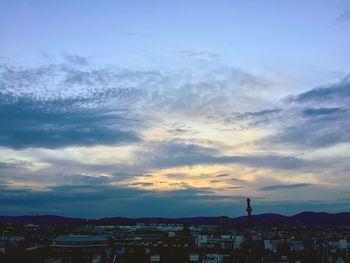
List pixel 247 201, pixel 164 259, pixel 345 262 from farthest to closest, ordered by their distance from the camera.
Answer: pixel 247 201 < pixel 164 259 < pixel 345 262

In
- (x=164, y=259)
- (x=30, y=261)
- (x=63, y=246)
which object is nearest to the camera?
(x=30, y=261)

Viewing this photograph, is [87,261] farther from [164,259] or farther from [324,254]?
[324,254]

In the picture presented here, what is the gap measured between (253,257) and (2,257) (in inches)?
1210

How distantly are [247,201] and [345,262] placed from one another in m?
15.7

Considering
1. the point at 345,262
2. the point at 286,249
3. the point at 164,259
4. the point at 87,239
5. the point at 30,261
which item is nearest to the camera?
the point at 30,261

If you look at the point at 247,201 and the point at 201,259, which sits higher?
the point at 247,201

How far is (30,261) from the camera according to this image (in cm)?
4984

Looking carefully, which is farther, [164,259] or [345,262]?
[164,259]

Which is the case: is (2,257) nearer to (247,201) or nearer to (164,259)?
(164,259)

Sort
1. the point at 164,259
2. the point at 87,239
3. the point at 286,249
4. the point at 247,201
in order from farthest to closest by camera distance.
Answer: the point at 87,239, the point at 286,249, the point at 247,201, the point at 164,259

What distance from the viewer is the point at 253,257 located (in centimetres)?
5722

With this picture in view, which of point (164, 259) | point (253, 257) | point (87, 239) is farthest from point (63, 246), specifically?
point (253, 257)

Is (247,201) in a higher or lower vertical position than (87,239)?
higher

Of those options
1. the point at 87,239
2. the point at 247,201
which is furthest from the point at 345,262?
the point at 87,239
